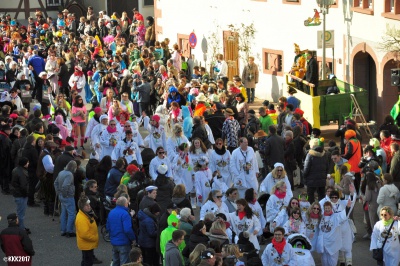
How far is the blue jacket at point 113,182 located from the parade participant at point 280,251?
4450 millimetres

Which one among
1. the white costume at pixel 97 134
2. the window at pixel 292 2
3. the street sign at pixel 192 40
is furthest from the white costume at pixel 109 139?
the street sign at pixel 192 40

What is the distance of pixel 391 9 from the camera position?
3381cm

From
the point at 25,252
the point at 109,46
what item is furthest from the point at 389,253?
the point at 109,46

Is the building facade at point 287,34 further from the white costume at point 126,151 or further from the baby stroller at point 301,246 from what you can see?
the baby stroller at point 301,246

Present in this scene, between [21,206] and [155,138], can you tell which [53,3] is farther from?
[21,206]

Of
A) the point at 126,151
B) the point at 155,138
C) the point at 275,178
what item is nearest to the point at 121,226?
the point at 275,178

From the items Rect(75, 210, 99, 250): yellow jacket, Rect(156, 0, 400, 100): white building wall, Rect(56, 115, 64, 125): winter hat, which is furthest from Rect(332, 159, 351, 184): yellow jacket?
Rect(156, 0, 400, 100): white building wall

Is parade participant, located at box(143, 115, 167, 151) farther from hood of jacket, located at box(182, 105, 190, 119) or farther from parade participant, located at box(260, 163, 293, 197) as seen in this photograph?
parade participant, located at box(260, 163, 293, 197)

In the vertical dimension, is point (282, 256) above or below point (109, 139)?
below

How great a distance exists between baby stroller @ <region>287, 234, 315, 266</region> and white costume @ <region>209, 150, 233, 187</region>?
5178 millimetres

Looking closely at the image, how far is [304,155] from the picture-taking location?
27.4 metres

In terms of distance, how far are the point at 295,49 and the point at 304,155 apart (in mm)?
8260

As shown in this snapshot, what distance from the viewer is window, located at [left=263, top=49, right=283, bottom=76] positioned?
38.7m

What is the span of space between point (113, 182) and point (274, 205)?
3184 mm
